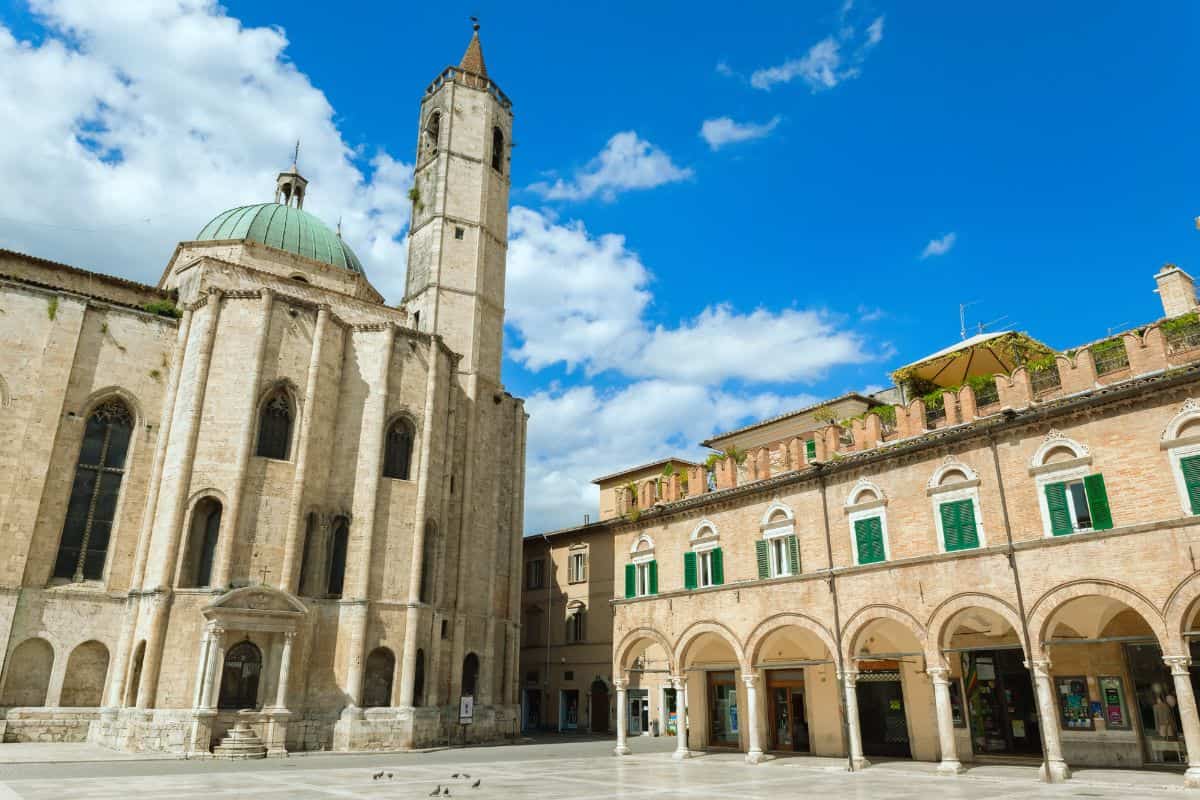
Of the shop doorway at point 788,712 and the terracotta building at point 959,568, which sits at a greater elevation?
the terracotta building at point 959,568

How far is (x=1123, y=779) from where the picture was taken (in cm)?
1581

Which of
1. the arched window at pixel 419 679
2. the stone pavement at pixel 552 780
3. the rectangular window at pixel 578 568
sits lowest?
the stone pavement at pixel 552 780

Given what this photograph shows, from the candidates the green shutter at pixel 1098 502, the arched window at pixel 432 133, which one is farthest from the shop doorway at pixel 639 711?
the arched window at pixel 432 133

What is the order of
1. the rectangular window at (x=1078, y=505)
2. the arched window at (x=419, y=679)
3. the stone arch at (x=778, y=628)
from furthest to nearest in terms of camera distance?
the arched window at (x=419, y=679) → the stone arch at (x=778, y=628) → the rectangular window at (x=1078, y=505)

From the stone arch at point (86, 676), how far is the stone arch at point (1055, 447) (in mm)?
29182

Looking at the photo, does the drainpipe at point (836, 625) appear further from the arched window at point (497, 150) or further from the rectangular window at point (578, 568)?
the arched window at point (497, 150)

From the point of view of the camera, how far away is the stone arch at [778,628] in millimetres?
20547

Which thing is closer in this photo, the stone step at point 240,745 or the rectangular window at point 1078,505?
the rectangular window at point 1078,505

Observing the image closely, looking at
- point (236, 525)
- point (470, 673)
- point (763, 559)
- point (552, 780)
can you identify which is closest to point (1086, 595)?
point (763, 559)

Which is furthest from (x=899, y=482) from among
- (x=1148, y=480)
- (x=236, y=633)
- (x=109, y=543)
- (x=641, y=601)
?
(x=109, y=543)

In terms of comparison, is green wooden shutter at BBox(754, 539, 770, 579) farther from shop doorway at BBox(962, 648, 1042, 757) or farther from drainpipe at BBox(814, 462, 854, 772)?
shop doorway at BBox(962, 648, 1042, 757)

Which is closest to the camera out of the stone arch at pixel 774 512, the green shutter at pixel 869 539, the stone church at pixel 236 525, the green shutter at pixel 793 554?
the green shutter at pixel 869 539

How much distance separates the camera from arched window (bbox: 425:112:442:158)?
40153mm

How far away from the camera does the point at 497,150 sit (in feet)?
137
